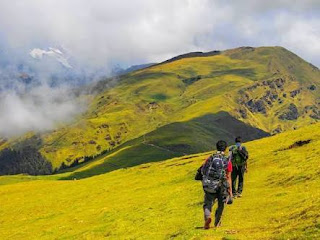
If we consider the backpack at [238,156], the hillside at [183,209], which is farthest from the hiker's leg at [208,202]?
the backpack at [238,156]

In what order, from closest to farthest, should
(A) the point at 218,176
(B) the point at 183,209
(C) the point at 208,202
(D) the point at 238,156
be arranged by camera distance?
(A) the point at 218,176 → (C) the point at 208,202 → (D) the point at 238,156 → (B) the point at 183,209

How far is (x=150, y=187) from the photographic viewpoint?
2485 inches

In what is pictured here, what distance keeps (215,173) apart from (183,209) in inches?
654

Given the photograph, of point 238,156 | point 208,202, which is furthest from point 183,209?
point 208,202

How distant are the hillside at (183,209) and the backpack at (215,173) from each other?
8.41 ft

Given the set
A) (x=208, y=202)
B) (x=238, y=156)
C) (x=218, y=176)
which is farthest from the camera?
(x=238, y=156)

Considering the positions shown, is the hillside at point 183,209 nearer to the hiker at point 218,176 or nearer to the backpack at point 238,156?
the hiker at point 218,176

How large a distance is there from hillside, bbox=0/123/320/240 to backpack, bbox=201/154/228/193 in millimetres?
2562

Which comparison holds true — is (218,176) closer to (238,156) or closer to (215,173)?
(215,173)

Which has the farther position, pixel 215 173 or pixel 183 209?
pixel 183 209

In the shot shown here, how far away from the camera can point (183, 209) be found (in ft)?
126

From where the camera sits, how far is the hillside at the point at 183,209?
933 inches

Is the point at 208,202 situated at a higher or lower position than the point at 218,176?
lower

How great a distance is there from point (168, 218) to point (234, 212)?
257 inches
